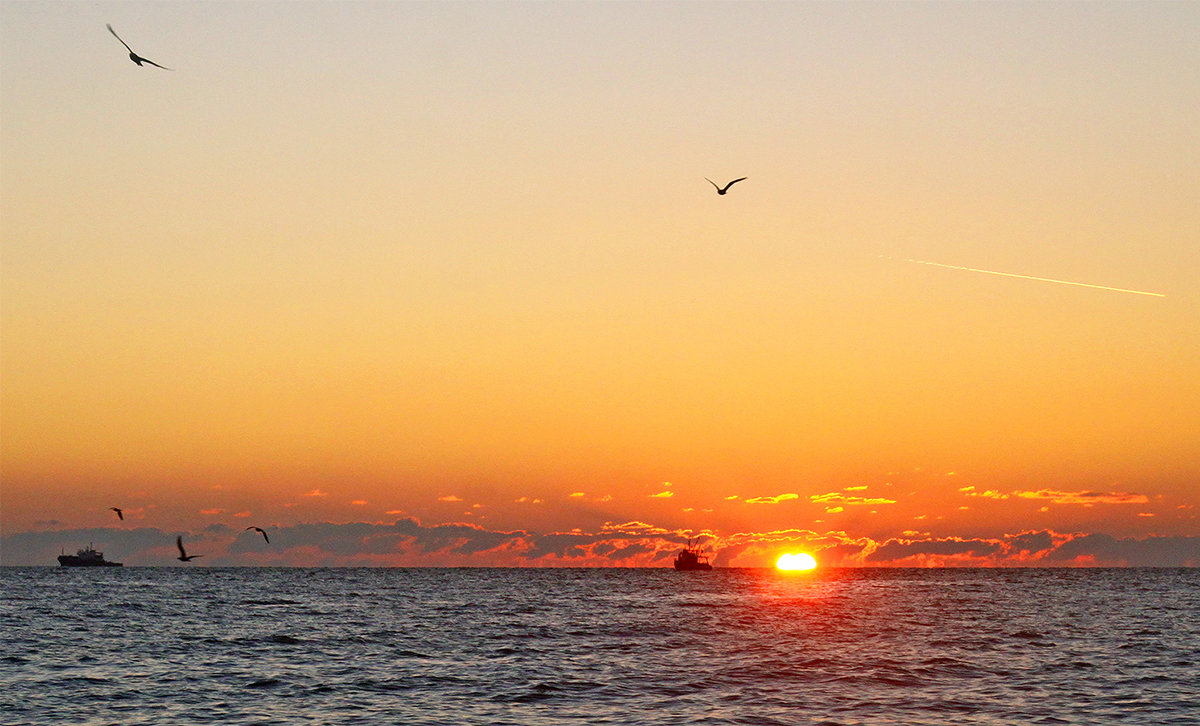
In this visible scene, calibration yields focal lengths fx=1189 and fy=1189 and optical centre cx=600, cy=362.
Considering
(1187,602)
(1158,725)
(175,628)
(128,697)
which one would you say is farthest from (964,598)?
(128,697)

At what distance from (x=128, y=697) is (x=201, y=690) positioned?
3241 mm

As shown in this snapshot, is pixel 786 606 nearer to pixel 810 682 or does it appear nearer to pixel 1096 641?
pixel 1096 641

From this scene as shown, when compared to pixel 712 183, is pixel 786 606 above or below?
below

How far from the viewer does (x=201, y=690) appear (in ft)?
176

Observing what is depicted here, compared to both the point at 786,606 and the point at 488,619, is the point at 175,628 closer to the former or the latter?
the point at 488,619

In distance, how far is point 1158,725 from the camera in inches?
1768

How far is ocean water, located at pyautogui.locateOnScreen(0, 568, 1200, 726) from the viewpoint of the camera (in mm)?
47531

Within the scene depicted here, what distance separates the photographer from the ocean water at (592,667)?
4753cm

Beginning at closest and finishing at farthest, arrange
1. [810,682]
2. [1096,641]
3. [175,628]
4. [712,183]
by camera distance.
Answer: [810,682], [712,183], [1096,641], [175,628]

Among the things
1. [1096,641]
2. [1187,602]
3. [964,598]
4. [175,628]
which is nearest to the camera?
[1096,641]

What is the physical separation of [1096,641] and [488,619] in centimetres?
4931

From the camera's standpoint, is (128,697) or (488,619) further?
(488,619)

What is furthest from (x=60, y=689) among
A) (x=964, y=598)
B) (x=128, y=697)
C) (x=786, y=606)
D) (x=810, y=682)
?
(x=964, y=598)

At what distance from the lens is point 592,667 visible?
63094 mm
